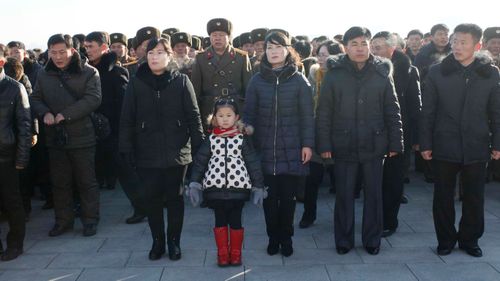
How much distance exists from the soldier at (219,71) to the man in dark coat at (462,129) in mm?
2391

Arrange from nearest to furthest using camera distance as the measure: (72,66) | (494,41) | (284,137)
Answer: (284,137) < (72,66) < (494,41)

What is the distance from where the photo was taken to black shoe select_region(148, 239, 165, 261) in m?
4.85

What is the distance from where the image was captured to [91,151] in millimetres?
5680

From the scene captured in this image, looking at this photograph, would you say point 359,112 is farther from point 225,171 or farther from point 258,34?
point 258,34

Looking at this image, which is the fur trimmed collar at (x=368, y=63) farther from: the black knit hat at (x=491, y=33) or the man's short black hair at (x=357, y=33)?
the black knit hat at (x=491, y=33)

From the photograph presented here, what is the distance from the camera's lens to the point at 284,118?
4.72m

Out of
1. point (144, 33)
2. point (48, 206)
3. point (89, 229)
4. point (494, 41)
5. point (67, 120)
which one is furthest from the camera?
point (494, 41)

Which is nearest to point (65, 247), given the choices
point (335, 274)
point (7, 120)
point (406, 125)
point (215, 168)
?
point (7, 120)

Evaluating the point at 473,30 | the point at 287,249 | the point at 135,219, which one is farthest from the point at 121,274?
the point at 473,30

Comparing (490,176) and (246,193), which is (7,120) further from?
(490,176)

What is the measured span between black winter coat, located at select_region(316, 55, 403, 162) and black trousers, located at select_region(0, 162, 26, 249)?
2.93 meters

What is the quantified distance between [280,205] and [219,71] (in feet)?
7.06

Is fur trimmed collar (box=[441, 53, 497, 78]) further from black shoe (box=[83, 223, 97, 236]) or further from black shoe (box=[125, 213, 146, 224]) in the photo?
black shoe (box=[83, 223, 97, 236])

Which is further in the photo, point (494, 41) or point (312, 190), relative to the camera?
point (494, 41)
